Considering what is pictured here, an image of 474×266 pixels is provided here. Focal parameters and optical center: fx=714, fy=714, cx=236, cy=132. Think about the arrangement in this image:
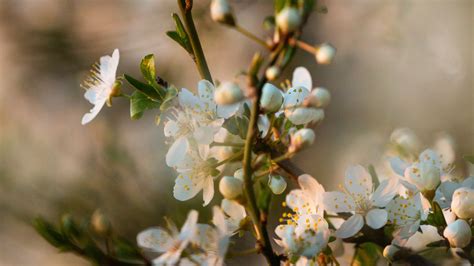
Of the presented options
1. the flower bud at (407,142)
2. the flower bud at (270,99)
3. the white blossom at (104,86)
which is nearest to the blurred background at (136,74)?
the flower bud at (407,142)

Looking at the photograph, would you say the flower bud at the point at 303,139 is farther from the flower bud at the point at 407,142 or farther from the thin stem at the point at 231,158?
the flower bud at the point at 407,142

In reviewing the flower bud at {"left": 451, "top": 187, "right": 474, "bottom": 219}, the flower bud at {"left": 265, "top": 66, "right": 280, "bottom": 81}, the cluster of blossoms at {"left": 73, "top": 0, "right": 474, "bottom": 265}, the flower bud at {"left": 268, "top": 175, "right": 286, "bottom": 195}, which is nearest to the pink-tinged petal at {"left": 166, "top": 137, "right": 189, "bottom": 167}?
the cluster of blossoms at {"left": 73, "top": 0, "right": 474, "bottom": 265}

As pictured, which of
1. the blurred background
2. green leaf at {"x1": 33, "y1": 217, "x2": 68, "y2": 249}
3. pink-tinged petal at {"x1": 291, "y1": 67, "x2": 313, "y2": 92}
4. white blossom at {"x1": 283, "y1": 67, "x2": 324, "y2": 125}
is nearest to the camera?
green leaf at {"x1": 33, "y1": 217, "x2": 68, "y2": 249}

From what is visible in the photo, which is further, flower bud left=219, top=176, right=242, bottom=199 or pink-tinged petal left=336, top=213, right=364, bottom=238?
pink-tinged petal left=336, top=213, right=364, bottom=238

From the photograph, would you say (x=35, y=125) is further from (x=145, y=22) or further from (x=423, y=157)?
(x=423, y=157)

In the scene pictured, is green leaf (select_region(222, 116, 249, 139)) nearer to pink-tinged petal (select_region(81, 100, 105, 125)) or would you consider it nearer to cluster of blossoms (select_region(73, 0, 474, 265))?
cluster of blossoms (select_region(73, 0, 474, 265))

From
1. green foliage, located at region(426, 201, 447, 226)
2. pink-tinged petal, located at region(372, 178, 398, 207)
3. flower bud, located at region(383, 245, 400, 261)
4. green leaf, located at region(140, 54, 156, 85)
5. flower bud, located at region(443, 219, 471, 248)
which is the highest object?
green leaf, located at region(140, 54, 156, 85)
